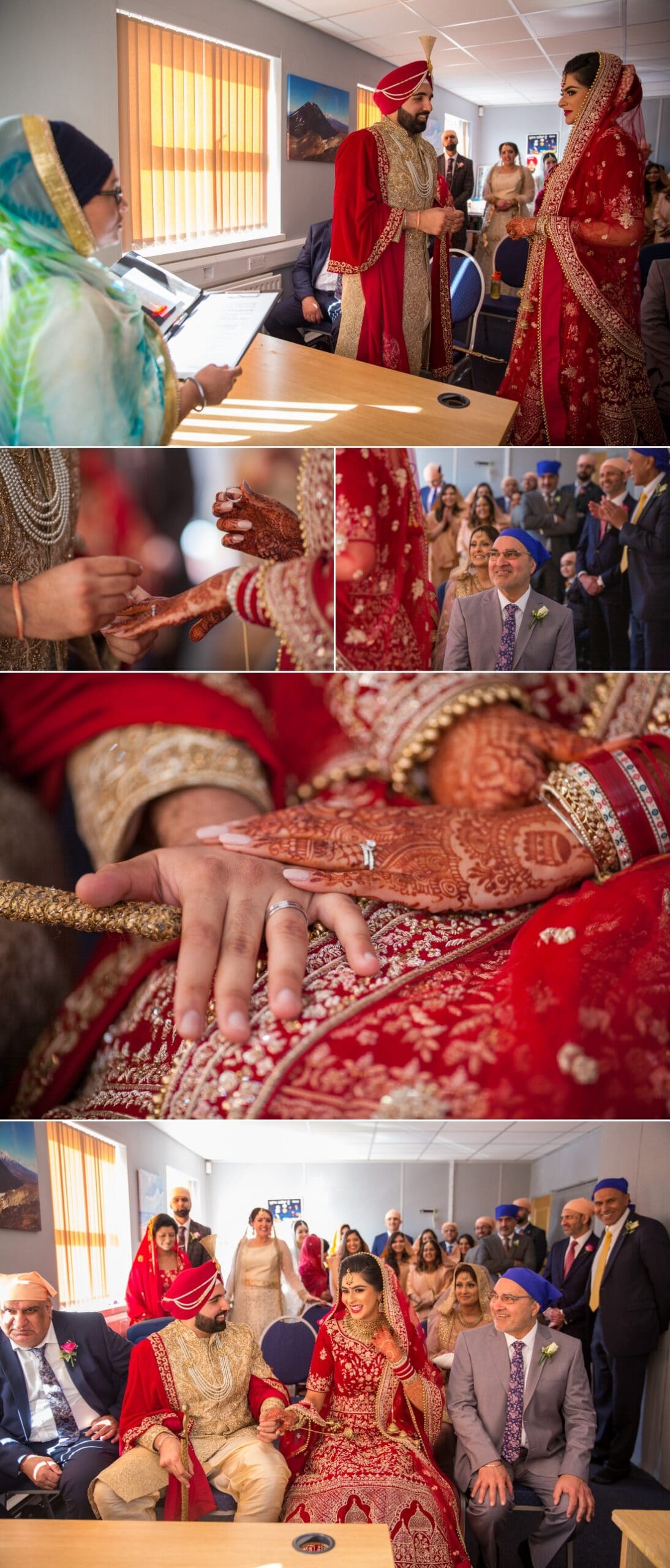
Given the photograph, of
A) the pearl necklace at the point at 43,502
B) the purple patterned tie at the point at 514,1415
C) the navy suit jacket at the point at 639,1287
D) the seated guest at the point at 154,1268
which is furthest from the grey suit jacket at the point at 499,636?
the purple patterned tie at the point at 514,1415

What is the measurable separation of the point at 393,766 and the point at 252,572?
406mm

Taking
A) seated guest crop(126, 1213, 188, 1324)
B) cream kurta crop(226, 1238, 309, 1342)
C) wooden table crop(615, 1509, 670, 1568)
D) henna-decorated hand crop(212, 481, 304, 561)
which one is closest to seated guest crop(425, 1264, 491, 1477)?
cream kurta crop(226, 1238, 309, 1342)

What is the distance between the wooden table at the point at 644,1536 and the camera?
5.85 feet

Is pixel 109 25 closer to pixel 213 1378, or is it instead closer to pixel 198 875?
pixel 198 875

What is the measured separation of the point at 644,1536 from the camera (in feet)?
5.93

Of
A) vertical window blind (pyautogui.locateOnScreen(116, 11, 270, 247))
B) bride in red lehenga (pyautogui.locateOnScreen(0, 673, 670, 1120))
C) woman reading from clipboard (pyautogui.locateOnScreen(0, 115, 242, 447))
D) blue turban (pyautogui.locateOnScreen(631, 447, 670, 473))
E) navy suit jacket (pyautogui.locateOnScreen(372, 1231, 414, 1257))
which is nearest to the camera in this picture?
woman reading from clipboard (pyautogui.locateOnScreen(0, 115, 242, 447))

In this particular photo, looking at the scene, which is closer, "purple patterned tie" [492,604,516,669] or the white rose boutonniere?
"purple patterned tie" [492,604,516,669]

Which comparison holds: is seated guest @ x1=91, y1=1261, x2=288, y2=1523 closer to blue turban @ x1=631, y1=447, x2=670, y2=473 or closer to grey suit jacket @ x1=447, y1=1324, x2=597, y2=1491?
grey suit jacket @ x1=447, y1=1324, x2=597, y2=1491

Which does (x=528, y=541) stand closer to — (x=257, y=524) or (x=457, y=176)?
(x=257, y=524)

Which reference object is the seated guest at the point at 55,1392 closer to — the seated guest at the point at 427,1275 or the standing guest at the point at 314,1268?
the standing guest at the point at 314,1268

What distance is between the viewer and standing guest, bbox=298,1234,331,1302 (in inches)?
83.0

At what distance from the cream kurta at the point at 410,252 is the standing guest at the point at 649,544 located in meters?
0.38

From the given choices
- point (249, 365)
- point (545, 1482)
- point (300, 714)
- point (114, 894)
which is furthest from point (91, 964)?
point (545, 1482)

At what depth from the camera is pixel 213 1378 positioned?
6.88 ft
